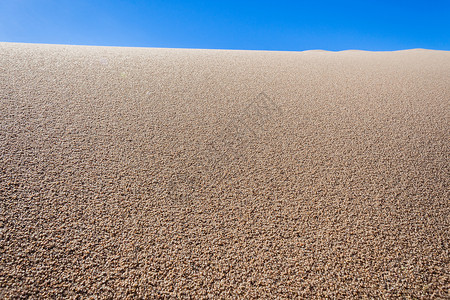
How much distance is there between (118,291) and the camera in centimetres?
81

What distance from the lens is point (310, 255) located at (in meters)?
0.94

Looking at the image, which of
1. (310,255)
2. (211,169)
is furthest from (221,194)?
(310,255)

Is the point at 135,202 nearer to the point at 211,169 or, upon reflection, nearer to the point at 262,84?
the point at 211,169

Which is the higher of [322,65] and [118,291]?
[322,65]

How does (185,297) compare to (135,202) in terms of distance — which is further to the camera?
(135,202)

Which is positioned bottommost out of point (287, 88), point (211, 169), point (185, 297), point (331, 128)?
point (185, 297)

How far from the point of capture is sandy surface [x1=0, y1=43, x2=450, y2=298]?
866 millimetres

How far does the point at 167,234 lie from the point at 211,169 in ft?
1.62

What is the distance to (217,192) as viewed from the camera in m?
1.23

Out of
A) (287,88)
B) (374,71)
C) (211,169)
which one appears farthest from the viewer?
(374,71)

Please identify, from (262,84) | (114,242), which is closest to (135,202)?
(114,242)

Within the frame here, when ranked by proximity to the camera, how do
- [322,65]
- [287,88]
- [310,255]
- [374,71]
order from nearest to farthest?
[310,255]
[287,88]
[374,71]
[322,65]

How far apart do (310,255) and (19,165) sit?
62.6 inches

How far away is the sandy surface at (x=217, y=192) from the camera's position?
2.84 ft
